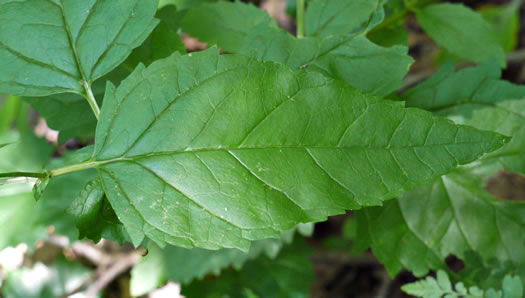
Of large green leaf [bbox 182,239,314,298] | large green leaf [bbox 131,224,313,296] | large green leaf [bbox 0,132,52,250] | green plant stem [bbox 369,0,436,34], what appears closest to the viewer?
green plant stem [bbox 369,0,436,34]

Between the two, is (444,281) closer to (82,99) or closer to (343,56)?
(343,56)

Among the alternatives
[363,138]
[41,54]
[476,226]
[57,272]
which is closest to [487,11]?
[476,226]

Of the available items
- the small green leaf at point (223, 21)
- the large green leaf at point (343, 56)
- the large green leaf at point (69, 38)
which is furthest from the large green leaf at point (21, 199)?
the large green leaf at point (343, 56)

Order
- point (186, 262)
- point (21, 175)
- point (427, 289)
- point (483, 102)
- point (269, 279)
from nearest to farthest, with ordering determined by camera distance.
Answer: point (21, 175)
point (427, 289)
point (483, 102)
point (186, 262)
point (269, 279)

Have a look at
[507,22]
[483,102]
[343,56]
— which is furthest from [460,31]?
[507,22]

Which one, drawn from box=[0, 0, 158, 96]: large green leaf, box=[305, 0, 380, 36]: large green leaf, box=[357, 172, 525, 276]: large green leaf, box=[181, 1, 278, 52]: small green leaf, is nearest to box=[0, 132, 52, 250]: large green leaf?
box=[0, 0, 158, 96]: large green leaf

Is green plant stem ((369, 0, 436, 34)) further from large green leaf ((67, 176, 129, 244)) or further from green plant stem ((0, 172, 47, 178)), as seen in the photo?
green plant stem ((0, 172, 47, 178))

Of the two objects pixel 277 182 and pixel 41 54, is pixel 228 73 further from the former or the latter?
pixel 41 54
